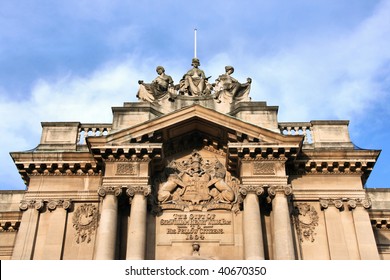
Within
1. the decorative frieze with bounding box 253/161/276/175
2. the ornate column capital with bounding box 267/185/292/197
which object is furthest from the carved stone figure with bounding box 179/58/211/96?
the ornate column capital with bounding box 267/185/292/197

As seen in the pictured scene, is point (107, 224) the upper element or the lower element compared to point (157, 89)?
lower

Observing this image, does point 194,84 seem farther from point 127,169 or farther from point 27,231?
point 27,231

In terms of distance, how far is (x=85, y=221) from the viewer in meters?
20.5

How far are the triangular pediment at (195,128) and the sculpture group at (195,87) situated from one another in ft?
5.99

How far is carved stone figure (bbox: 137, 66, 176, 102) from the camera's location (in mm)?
23234

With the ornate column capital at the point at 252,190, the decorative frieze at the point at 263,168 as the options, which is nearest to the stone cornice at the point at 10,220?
the ornate column capital at the point at 252,190

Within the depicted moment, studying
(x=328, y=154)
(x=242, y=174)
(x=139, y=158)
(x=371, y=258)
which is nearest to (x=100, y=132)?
(x=139, y=158)

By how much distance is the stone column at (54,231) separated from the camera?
19.7 metres

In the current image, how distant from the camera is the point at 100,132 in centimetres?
2252

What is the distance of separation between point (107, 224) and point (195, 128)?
5.41 metres

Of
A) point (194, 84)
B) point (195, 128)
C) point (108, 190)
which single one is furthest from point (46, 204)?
point (194, 84)

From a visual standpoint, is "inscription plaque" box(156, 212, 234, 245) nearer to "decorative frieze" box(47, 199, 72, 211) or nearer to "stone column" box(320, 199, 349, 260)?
"decorative frieze" box(47, 199, 72, 211)
